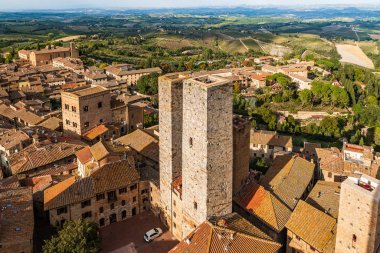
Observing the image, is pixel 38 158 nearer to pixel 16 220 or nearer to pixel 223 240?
pixel 16 220

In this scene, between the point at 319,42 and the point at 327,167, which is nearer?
the point at 327,167

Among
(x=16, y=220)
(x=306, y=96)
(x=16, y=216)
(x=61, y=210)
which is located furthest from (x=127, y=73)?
(x=16, y=220)

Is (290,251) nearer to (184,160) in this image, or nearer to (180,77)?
(184,160)

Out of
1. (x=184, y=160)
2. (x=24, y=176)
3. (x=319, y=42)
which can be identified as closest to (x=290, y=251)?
(x=184, y=160)

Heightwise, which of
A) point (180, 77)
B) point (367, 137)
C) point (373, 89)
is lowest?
point (367, 137)

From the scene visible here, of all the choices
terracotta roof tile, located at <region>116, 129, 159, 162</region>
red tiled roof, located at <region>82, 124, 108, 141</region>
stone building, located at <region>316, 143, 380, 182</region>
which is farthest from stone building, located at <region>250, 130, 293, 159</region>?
red tiled roof, located at <region>82, 124, 108, 141</region>

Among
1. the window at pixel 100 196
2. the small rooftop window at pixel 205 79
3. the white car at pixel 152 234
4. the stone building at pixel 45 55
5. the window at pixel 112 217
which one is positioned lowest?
the white car at pixel 152 234

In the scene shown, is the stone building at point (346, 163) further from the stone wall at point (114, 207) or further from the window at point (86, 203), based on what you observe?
the window at point (86, 203)

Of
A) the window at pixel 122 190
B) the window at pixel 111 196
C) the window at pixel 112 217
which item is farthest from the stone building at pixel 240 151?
the window at pixel 112 217
